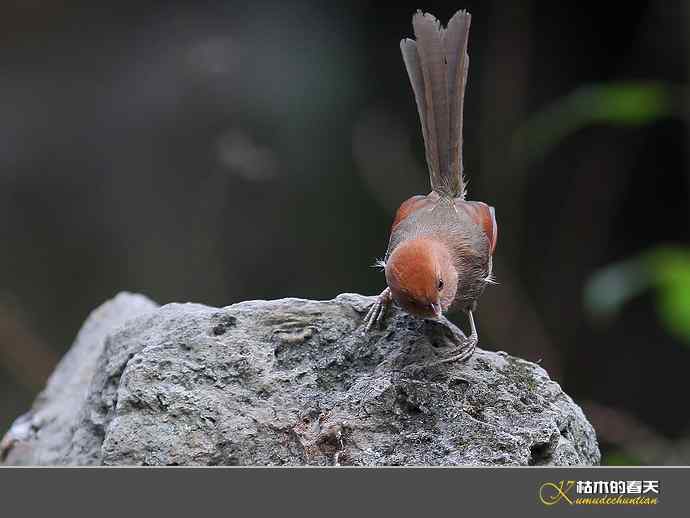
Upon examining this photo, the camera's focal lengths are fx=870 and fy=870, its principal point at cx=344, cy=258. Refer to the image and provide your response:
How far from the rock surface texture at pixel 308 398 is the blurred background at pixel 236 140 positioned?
15.0ft

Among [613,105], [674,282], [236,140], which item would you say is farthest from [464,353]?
[236,140]

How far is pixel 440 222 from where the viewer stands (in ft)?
12.8

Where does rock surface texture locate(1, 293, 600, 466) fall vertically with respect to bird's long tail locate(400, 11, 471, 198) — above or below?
below

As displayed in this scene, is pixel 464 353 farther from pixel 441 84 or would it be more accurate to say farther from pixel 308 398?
pixel 441 84

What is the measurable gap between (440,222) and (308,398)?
4.02ft

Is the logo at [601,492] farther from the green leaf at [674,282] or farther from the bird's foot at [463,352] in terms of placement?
the green leaf at [674,282]

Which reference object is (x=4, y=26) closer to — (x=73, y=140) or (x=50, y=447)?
(x=73, y=140)

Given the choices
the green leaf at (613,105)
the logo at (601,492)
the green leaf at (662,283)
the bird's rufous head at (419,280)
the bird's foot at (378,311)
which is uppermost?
the green leaf at (613,105)

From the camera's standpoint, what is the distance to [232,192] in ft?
25.9

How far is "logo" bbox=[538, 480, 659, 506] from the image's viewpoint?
2455 mm

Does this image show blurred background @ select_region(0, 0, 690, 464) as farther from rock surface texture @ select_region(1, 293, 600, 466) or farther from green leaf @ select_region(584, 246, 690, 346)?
rock surface texture @ select_region(1, 293, 600, 466)

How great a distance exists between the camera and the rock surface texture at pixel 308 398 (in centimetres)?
283

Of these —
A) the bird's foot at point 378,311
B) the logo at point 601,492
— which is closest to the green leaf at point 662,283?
the bird's foot at point 378,311

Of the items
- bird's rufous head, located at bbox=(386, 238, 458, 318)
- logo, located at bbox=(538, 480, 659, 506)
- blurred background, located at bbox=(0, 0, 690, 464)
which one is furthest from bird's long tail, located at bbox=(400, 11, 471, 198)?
blurred background, located at bbox=(0, 0, 690, 464)
